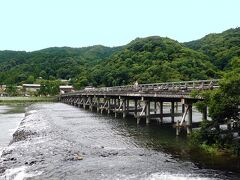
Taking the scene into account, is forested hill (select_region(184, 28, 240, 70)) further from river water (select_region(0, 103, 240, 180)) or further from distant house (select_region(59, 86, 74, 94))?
river water (select_region(0, 103, 240, 180))

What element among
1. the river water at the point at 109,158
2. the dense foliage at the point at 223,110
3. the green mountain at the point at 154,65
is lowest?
the river water at the point at 109,158

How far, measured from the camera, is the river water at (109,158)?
2003 cm

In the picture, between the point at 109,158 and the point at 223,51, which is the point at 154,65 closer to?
the point at 223,51

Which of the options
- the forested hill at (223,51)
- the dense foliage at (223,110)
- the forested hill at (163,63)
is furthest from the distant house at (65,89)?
the dense foliage at (223,110)

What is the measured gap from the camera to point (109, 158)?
79.6 feet

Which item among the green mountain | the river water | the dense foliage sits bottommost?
the river water

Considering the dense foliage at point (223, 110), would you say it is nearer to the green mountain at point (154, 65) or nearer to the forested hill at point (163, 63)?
the forested hill at point (163, 63)

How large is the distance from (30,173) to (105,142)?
1124cm

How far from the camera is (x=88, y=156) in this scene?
25.0 meters

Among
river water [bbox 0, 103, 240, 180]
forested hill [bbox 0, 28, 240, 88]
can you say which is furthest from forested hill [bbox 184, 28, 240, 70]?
river water [bbox 0, 103, 240, 180]

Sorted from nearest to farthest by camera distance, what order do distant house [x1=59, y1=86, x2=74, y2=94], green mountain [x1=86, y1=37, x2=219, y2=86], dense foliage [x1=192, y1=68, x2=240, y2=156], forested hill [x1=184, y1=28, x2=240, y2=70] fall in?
dense foliage [x1=192, y1=68, x2=240, y2=156] < green mountain [x1=86, y1=37, x2=219, y2=86] < forested hill [x1=184, y1=28, x2=240, y2=70] < distant house [x1=59, y1=86, x2=74, y2=94]

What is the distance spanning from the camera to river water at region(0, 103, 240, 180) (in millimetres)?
20033

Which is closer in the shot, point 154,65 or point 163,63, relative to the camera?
point 154,65

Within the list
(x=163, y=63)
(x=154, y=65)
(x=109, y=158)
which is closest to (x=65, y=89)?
(x=154, y=65)
